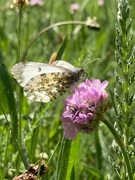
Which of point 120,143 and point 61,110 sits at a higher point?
point 61,110

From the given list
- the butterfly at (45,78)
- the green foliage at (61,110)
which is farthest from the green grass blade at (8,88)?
the butterfly at (45,78)

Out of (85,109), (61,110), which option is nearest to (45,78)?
(85,109)

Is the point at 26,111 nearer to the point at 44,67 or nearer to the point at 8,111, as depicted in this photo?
the point at 8,111

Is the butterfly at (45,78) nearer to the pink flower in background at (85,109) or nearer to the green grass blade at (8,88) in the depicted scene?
the pink flower in background at (85,109)

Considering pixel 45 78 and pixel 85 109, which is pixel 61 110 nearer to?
pixel 45 78

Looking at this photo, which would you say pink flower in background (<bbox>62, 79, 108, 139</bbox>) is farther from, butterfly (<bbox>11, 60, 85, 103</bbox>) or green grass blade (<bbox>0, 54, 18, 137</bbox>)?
green grass blade (<bbox>0, 54, 18, 137</bbox>)
